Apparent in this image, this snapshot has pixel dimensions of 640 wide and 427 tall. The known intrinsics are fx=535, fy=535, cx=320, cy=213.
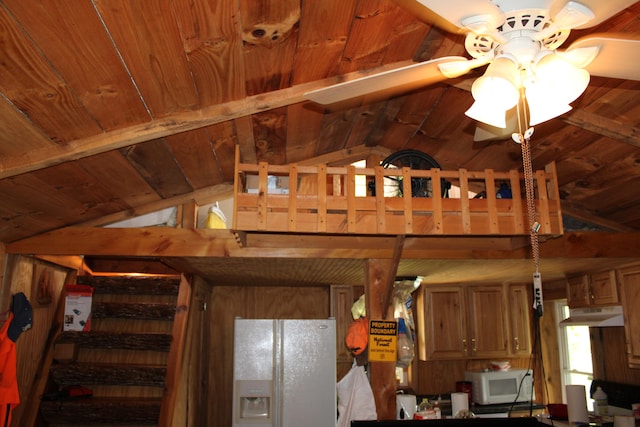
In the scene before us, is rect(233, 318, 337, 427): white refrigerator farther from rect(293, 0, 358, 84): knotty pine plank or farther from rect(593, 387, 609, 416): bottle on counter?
rect(593, 387, 609, 416): bottle on counter

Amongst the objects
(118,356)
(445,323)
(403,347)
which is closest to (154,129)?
(118,356)

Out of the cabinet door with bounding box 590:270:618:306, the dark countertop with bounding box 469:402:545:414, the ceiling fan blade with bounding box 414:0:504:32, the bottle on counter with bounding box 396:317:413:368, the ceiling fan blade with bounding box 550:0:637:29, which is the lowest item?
the dark countertop with bounding box 469:402:545:414

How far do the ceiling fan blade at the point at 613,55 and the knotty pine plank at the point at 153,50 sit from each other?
1.52 m

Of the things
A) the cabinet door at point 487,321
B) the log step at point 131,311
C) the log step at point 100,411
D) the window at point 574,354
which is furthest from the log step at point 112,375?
the window at point 574,354

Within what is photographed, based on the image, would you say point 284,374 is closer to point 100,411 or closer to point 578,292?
point 100,411

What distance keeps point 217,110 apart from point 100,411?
2645 mm

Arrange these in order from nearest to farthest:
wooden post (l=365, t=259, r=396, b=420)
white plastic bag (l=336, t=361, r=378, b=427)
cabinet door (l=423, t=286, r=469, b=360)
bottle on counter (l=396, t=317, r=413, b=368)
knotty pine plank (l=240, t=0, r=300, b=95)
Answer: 1. knotty pine plank (l=240, t=0, r=300, b=95)
2. wooden post (l=365, t=259, r=396, b=420)
3. white plastic bag (l=336, t=361, r=378, b=427)
4. bottle on counter (l=396, t=317, r=413, b=368)
5. cabinet door (l=423, t=286, r=469, b=360)

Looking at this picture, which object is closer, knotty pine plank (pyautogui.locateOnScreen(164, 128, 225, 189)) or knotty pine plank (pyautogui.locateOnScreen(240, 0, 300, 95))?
knotty pine plank (pyautogui.locateOnScreen(240, 0, 300, 95))

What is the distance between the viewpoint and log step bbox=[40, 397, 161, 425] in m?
4.07

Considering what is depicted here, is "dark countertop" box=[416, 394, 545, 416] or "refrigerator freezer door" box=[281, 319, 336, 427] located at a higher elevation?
"refrigerator freezer door" box=[281, 319, 336, 427]

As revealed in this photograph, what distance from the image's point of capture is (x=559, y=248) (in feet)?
13.3

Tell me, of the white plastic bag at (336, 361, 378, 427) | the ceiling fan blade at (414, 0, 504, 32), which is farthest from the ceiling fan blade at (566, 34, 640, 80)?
the white plastic bag at (336, 361, 378, 427)

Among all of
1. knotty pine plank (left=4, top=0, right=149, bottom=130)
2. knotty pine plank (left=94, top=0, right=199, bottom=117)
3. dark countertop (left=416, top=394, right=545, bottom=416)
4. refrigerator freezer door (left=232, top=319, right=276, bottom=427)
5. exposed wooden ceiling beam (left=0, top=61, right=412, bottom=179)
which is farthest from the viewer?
dark countertop (left=416, top=394, right=545, bottom=416)

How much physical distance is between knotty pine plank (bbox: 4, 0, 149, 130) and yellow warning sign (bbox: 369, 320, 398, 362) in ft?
7.07
